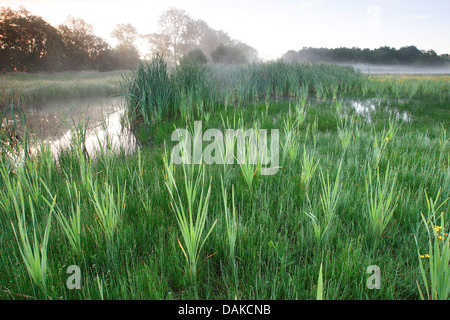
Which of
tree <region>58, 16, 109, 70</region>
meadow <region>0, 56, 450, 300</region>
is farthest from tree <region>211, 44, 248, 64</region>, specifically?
meadow <region>0, 56, 450, 300</region>

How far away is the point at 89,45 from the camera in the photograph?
49.2 ft

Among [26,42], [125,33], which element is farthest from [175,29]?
[26,42]

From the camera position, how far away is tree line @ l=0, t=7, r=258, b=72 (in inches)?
300

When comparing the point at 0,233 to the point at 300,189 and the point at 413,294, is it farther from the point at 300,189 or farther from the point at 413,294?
the point at 413,294

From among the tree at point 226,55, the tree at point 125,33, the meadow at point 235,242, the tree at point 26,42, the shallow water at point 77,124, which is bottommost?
the meadow at point 235,242

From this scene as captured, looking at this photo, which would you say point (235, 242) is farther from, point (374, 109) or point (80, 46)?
point (80, 46)

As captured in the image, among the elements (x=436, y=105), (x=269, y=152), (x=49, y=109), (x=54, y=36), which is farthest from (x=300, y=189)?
(x=54, y=36)

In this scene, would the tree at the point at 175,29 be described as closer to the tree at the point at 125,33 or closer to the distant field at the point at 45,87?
the tree at the point at 125,33

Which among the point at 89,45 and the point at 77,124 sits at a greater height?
the point at 89,45

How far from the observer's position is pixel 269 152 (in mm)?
2189

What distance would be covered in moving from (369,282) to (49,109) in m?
7.81

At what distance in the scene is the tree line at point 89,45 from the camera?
7.62 metres

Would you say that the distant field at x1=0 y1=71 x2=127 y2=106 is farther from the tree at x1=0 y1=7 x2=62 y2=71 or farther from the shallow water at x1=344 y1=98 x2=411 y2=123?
the shallow water at x1=344 y1=98 x2=411 y2=123

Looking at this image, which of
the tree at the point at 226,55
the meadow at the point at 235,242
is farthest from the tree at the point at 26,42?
the tree at the point at 226,55
